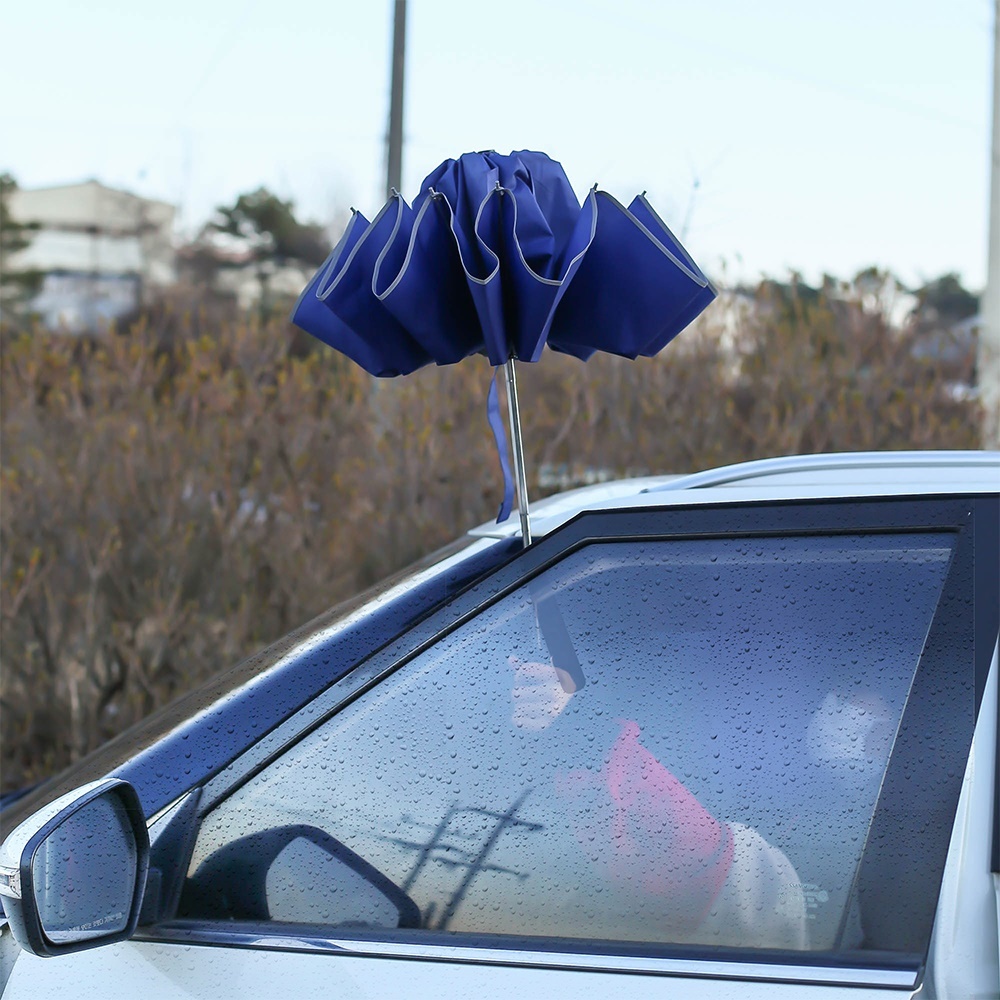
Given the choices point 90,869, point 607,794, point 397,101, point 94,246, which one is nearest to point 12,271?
point 94,246

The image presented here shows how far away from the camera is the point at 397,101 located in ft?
22.3

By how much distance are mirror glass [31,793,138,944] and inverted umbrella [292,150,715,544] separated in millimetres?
645

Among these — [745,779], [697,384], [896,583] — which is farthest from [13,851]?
[697,384]

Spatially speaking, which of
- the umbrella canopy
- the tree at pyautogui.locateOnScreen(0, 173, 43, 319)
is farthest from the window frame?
the tree at pyautogui.locateOnScreen(0, 173, 43, 319)

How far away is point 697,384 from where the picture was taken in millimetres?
5707

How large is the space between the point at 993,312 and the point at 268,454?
4.94 meters

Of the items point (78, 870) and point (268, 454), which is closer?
point (78, 870)

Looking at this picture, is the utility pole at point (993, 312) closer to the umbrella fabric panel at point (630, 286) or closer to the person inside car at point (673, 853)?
the umbrella fabric panel at point (630, 286)

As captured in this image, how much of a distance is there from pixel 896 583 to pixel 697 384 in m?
4.41

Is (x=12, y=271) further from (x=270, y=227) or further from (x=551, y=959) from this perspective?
(x=551, y=959)

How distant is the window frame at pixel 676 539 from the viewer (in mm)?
1269

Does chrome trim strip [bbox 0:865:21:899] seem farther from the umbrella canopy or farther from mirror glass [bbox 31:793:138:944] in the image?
the umbrella canopy

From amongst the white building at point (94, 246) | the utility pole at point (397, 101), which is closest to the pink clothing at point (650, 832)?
the utility pole at point (397, 101)

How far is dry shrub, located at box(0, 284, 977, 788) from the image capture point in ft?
15.8
